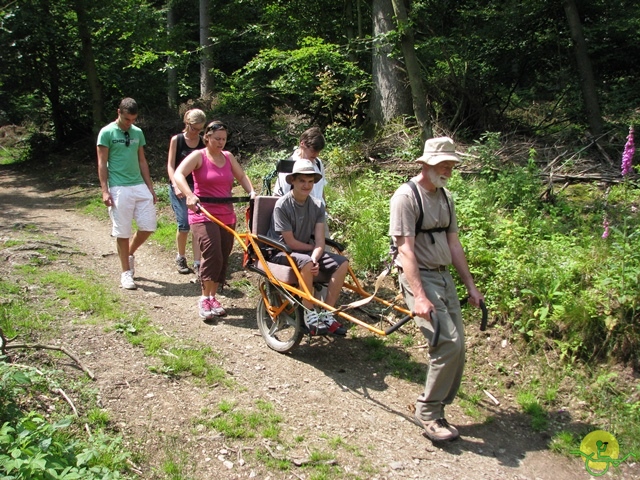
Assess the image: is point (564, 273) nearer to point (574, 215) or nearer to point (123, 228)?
point (574, 215)

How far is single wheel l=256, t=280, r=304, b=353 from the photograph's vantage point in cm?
556

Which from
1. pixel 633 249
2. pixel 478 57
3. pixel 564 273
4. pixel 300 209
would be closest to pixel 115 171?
pixel 300 209

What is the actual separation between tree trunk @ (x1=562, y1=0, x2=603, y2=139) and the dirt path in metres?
6.00

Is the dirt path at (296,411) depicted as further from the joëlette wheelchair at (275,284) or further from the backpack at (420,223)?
the backpack at (420,223)

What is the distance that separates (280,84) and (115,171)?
5.67 meters

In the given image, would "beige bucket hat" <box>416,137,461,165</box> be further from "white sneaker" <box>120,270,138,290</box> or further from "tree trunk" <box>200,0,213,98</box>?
"tree trunk" <box>200,0,213,98</box>

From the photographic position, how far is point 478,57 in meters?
11.1

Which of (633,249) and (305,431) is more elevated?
(633,249)

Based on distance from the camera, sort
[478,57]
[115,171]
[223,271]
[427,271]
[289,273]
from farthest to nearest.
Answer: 1. [478,57]
2. [115,171]
3. [223,271]
4. [289,273]
5. [427,271]

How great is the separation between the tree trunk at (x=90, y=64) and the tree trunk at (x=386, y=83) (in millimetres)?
8838

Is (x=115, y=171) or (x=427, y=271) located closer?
(x=427, y=271)

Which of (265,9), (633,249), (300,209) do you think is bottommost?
(633,249)

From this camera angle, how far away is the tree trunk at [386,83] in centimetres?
1095

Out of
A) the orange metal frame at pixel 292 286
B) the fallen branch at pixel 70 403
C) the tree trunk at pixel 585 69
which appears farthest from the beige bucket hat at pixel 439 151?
the tree trunk at pixel 585 69
